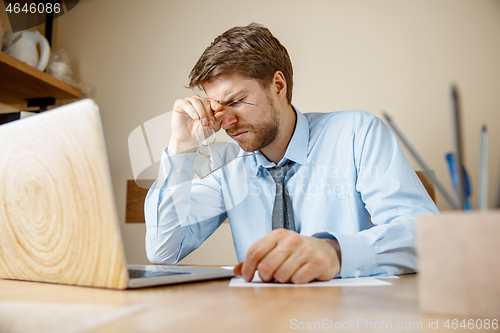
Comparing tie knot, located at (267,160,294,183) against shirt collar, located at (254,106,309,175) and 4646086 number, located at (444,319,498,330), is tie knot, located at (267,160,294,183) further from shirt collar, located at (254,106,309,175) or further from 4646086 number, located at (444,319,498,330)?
4646086 number, located at (444,319,498,330)

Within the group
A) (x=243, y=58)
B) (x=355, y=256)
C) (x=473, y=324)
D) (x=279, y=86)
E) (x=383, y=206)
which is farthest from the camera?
(x=279, y=86)

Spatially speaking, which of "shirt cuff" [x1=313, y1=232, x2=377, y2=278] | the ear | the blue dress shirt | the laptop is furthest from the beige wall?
the laptop

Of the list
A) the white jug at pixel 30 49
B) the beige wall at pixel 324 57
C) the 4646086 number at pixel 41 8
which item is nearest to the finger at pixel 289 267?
the beige wall at pixel 324 57

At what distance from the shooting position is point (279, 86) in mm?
1380

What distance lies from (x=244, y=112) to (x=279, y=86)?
0.26m

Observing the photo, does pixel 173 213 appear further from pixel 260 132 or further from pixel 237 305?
pixel 237 305

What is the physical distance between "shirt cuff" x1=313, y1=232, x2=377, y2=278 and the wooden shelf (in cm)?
165

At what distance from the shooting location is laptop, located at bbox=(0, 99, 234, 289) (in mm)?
402

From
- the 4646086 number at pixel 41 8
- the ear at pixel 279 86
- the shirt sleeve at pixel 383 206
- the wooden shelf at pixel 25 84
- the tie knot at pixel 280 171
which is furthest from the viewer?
the 4646086 number at pixel 41 8

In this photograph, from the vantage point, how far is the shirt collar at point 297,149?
1170 millimetres

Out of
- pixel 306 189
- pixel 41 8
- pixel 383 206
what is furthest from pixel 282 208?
pixel 41 8

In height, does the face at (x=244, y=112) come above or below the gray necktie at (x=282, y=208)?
above

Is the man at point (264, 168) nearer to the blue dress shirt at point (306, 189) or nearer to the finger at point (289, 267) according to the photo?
the blue dress shirt at point (306, 189)

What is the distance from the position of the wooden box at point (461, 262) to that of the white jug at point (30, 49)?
1.98m
